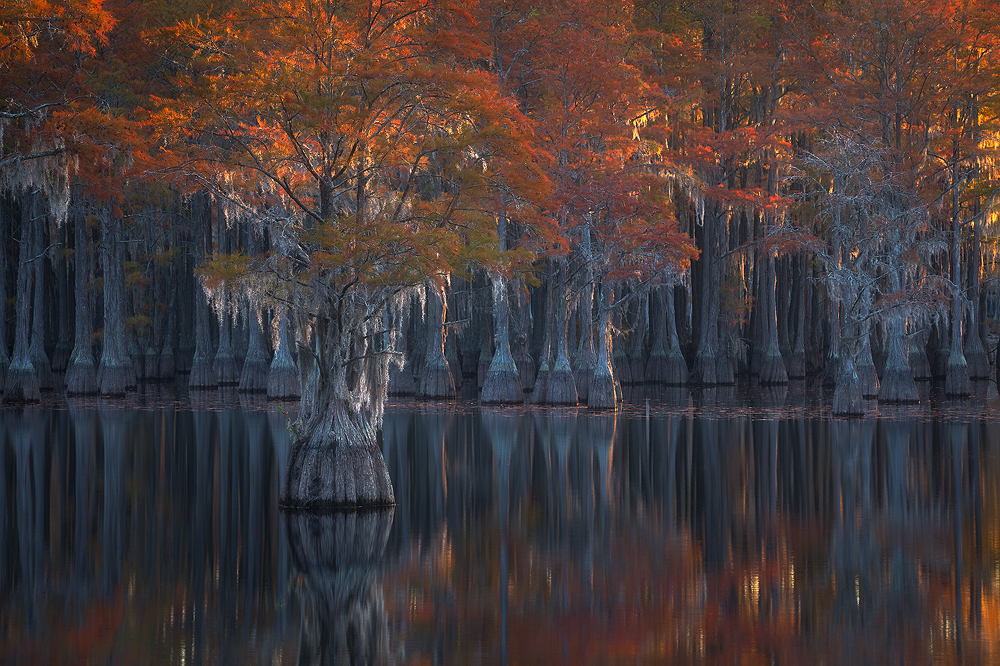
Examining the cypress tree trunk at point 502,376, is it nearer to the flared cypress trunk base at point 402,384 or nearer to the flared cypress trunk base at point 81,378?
the flared cypress trunk base at point 402,384

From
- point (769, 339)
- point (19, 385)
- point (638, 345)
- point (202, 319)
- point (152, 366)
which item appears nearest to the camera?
point (19, 385)

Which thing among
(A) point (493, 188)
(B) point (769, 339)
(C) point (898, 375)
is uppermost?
(A) point (493, 188)

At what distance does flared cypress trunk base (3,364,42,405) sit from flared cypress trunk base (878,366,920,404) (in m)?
22.7

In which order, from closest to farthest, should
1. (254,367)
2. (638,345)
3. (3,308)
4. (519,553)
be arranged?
1. (519,553)
2. (254,367)
3. (3,308)
4. (638,345)

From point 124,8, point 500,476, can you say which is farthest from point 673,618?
point 124,8

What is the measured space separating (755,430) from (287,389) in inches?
587

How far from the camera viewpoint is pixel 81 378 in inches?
1275

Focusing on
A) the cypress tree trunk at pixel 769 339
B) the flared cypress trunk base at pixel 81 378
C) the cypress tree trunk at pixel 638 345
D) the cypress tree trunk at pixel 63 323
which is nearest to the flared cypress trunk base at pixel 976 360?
the cypress tree trunk at pixel 769 339

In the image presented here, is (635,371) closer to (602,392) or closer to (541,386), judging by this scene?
(541,386)

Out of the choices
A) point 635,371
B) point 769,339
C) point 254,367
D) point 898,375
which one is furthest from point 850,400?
point 254,367

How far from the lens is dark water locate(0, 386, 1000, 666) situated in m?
8.37

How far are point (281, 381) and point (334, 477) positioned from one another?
19168 millimetres

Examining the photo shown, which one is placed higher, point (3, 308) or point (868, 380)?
point (3, 308)

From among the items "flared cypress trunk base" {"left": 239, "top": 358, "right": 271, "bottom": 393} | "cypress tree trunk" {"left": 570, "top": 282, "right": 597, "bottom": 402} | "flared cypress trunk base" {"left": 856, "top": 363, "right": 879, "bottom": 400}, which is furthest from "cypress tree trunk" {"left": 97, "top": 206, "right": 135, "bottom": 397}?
"flared cypress trunk base" {"left": 856, "top": 363, "right": 879, "bottom": 400}
